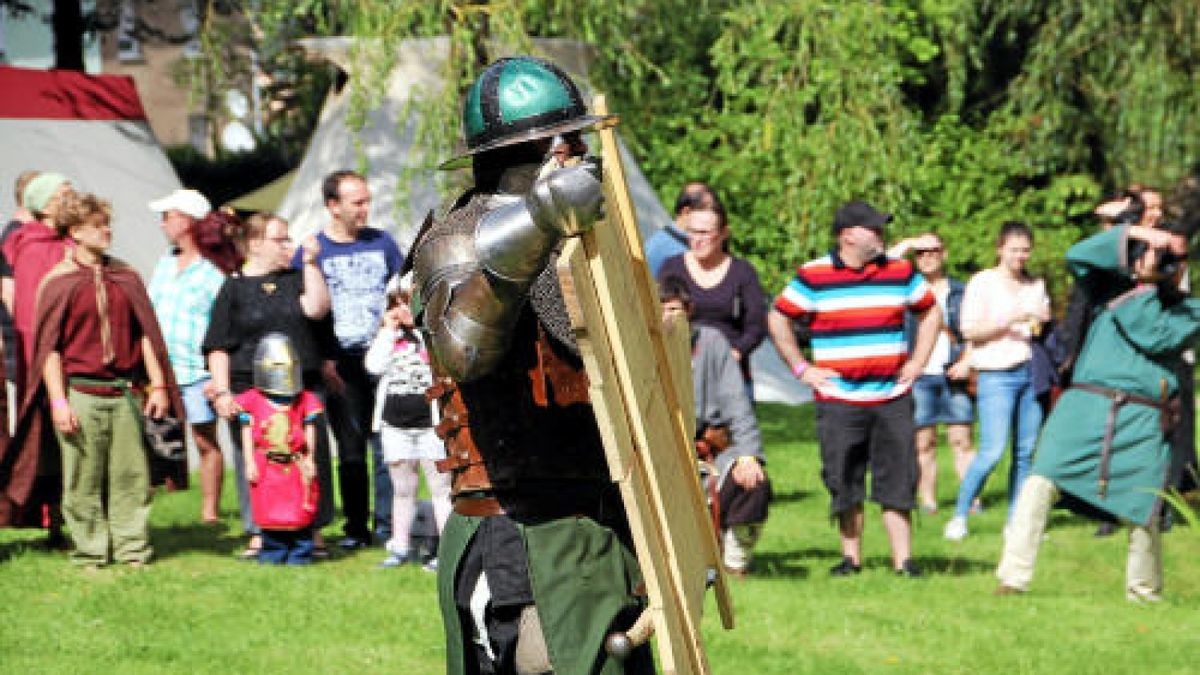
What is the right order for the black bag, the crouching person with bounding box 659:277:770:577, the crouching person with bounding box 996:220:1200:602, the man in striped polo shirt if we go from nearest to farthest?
the crouching person with bounding box 996:220:1200:602 < the crouching person with bounding box 659:277:770:577 < the man in striped polo shirt < the black bag

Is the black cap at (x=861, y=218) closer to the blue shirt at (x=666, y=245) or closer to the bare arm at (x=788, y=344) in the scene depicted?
the bare arm at (x=788, y=344)

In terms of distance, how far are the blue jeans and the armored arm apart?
7306 mm

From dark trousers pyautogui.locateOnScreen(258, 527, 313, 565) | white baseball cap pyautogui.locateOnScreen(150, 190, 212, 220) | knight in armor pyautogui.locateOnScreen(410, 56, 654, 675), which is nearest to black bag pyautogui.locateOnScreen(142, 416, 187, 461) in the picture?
dark trousers pyautogui.locateOnScreen(258, 527, 313, 565)

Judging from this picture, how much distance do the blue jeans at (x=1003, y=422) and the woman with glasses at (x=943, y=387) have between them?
678 mm

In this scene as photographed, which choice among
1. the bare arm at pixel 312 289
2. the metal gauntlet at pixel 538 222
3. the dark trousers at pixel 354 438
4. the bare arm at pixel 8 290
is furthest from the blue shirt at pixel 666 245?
the metal gauntlet at pixel 538 222

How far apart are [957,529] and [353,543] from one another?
3308 millimetres

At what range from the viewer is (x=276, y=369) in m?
10.0

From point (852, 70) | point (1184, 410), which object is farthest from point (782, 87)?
point (1184, 410)

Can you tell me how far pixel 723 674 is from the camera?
772cm

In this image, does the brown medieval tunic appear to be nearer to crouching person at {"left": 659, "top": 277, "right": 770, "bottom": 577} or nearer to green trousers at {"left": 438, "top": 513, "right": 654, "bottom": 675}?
crouching person at {"left": 659, "top": 277, "right": 770, "bottom": 577}

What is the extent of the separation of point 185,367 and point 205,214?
2.79 feet

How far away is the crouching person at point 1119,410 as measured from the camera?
914cm

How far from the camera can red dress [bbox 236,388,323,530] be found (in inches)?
395

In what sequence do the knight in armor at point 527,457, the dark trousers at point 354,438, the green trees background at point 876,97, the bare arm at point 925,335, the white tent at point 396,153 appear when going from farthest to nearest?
1. the green trees background at point 876,97
2. the white tent at point 396,153
3. the dark trousers at point 354,438
4. the bare arm at point 925,335
5. the knight in armor at point 527,457
